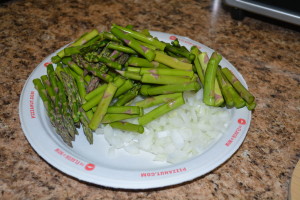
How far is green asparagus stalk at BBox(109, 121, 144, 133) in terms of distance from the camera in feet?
5.32

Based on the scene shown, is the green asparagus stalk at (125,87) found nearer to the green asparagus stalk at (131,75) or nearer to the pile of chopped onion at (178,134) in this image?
the green asparagus stalk at (131,75)

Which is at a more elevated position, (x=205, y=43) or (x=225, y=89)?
(x=225, y=89)

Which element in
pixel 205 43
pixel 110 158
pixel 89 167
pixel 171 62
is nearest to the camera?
pixel 89 167

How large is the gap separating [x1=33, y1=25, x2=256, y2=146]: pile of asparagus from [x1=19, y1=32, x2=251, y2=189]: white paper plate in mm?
49

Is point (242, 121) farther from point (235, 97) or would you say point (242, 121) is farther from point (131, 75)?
point (131, 75)

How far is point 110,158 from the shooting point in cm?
157

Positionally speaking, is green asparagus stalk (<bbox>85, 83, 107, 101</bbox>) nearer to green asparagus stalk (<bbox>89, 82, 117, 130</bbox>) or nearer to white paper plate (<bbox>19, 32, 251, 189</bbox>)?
green asparagus stalk (<bbox>89, 82, 117, 130</bbox>)

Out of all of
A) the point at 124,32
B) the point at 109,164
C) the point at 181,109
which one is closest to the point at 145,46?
the point at 124,32

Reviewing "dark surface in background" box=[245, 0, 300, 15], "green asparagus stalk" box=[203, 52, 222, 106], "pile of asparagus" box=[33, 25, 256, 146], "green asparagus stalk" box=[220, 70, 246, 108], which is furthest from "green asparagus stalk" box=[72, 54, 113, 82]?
"dark surface in background" box=[245, 0, 300, 15]

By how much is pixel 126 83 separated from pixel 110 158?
1.22ft

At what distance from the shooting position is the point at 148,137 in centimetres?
162

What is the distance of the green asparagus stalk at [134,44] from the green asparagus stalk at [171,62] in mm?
39

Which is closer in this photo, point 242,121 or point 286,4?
point 242,121

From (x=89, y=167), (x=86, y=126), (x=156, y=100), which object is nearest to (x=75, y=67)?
(x=86, y=126)
